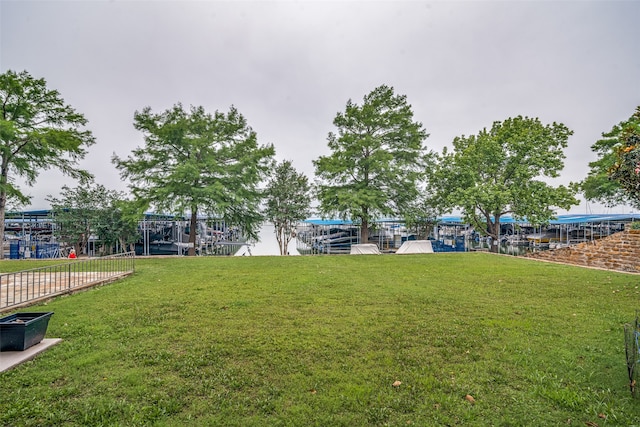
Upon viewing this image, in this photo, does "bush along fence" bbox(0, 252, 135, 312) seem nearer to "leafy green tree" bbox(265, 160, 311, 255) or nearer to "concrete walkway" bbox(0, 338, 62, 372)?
"concrete walkway" bbox(0, 338, 62, 372)

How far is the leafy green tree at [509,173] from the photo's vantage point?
1622cm

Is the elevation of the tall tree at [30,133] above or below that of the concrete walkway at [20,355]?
above

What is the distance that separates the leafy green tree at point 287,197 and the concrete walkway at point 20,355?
16128mm

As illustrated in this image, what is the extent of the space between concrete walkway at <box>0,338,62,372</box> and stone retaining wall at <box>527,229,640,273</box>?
17.1 metres

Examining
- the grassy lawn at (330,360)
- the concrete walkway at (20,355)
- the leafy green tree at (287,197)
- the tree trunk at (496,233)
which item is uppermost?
the leafy green tree at (287,197)

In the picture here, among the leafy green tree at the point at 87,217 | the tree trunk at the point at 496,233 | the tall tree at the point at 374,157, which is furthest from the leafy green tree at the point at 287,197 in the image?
the tree trunk at the point at 496,233

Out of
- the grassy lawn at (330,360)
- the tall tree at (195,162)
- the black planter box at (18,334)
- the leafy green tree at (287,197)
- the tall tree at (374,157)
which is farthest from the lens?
the leafy green tree at (287,197)

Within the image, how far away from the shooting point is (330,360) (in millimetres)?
3652

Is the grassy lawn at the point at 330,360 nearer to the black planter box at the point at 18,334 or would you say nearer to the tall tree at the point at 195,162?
the black planter box at the point at 18,334

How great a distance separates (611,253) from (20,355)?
18.8 metres

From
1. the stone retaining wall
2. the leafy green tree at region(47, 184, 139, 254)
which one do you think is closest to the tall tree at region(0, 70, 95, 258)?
the leafy green tree at region(47, 184, 139, 254)

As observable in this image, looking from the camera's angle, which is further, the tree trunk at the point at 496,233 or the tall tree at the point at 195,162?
the tree trunk at the point at 496,233

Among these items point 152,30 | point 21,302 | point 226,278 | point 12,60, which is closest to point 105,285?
point 21,302

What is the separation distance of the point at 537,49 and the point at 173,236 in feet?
102
